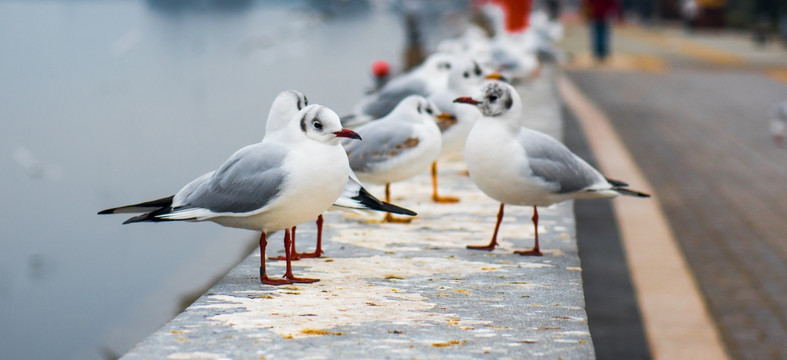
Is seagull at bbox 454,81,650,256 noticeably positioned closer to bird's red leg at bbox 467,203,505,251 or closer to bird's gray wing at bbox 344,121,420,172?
bird's red leg at bbox 467,203,505,251

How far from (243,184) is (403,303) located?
0.67 meters

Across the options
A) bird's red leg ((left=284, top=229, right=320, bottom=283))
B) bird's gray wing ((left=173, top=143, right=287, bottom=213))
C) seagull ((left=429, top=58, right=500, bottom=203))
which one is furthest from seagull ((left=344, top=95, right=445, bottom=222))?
bird's gray wing ((left=173, top=143, right=287, bottom=213))

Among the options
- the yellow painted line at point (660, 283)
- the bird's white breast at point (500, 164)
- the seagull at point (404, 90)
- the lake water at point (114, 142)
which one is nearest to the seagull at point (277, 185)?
the bird's white breast at point (500, 164)

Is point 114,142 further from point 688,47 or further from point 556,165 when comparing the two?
point 688,47

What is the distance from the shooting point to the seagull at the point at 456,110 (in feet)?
18.2

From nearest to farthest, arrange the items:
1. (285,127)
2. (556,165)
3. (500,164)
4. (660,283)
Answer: (285,127)
(500,164)
(556,165)
(660,283)

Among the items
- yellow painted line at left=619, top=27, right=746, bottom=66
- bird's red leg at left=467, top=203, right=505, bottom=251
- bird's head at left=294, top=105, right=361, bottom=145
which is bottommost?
yellow painted line at left=619, top=27, right=746, bottom=66

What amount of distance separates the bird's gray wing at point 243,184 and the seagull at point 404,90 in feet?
9.08

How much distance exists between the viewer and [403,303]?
345 centimetres

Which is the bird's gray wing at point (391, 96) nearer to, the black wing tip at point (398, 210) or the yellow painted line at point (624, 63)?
the black wing tip at point (398, 210)

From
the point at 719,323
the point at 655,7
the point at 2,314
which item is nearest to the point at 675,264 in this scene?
the point at 719,323

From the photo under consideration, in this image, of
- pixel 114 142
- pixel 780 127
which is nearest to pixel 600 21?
pixel 780 127

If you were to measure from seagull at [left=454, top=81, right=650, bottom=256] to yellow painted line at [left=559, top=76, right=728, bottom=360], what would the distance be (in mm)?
1819

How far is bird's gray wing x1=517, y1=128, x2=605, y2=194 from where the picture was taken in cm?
409
